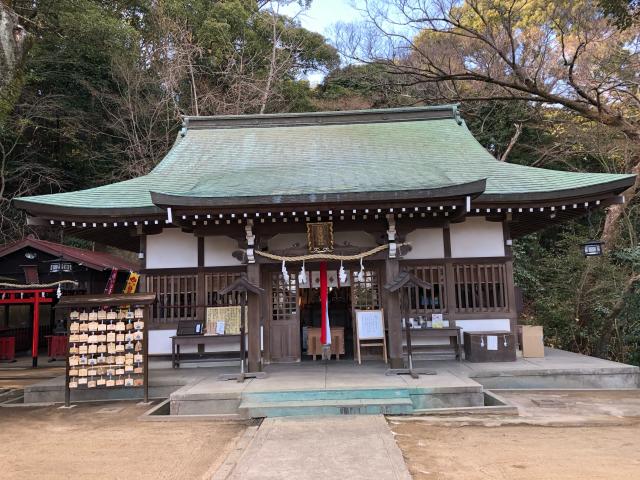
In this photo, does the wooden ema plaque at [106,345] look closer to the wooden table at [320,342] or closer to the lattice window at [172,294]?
the lattice window at [172,294]

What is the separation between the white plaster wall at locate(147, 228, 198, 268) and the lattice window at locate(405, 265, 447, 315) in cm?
489

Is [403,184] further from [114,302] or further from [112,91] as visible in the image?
[112,91]

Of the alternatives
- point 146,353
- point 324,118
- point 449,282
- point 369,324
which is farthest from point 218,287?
point 324,118

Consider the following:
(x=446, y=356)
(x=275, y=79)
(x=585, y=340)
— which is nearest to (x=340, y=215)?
(x=446, y=356)

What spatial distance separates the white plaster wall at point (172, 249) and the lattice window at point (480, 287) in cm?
585

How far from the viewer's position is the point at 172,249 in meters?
10.0

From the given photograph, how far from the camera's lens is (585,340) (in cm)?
1410

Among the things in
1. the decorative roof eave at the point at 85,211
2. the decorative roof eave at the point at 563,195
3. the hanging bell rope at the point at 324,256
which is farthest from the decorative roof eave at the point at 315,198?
the decorative roof eave at the point at 85,211

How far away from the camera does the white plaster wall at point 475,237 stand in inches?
388

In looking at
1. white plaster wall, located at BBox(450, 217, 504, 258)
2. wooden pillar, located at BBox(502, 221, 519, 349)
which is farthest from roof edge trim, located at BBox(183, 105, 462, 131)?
wooden pillar, located at BBox(502, 221, 519, 349)

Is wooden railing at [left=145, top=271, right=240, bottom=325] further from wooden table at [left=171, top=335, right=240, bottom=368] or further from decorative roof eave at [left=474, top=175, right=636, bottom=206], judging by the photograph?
decorative roof eave at [left=474, top=175, right=636, bottom=206]

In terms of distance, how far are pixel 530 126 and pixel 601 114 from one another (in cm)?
911

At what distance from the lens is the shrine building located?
8.30 meters

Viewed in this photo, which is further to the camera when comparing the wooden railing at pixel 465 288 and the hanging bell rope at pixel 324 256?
the wooden railing at pixel 465 288
